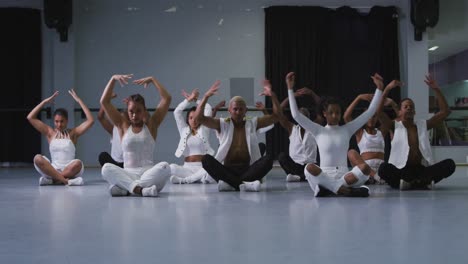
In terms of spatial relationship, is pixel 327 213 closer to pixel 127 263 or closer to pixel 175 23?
pixel 127 263

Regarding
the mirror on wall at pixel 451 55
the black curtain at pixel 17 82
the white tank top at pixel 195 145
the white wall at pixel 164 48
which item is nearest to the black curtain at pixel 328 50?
the white wall at pixel 164 48

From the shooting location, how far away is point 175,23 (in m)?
10.1

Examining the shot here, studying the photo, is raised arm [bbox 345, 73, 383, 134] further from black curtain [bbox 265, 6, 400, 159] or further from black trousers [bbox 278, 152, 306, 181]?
black curtain [bbox 265, 6, 400, 159]

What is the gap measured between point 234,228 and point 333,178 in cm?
184

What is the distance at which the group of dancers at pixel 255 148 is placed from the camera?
15.6 ft

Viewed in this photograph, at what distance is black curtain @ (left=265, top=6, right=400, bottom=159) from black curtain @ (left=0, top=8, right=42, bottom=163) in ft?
12.7

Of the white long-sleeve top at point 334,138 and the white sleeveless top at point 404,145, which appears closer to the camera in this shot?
the white long-sleeve top at point 334,138

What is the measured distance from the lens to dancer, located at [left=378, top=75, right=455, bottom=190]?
17.7 ft

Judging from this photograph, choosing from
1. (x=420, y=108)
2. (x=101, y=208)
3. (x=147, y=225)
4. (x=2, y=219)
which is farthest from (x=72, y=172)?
(x=420, y=108)

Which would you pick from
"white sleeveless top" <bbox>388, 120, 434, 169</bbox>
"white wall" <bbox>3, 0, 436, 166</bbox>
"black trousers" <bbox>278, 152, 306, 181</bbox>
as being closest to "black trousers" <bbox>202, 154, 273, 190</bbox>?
"white sleeveless top" <bbox>388, 120, 434, 169</bbox>

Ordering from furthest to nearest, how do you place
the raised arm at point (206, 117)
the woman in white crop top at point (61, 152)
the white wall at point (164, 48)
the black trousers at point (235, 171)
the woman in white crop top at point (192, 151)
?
the white wall at point (164, 48) < the woman in white crop top at point (192, 151) < the woman in white crop top at point (61, 152) < the black trousers at point (235, 171) < the raised arm at point (206, 117)

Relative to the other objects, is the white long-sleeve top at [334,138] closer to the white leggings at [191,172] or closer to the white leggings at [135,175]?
the white leggings at [135,175]

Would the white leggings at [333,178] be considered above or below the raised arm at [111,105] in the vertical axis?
below

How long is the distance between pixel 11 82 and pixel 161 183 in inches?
236
